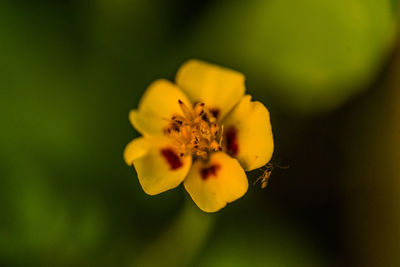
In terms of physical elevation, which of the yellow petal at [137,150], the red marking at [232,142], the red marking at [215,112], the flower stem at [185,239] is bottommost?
the flower stem at [185,239]

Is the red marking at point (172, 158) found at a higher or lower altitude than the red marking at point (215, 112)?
lower

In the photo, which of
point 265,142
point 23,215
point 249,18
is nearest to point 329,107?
point 249,18

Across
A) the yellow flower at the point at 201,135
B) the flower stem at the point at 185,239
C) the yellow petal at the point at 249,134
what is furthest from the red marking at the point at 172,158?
the flower stem at the point at 185,239

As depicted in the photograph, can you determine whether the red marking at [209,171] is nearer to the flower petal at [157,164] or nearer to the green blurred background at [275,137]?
the flower petal at [157,164]

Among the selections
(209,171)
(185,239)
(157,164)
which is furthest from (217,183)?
(185,239)

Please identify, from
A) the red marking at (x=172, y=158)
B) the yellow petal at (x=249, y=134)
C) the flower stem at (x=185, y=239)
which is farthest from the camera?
the flower stem at (x=185, y=239)

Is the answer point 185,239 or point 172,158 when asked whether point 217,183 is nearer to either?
point 172,158

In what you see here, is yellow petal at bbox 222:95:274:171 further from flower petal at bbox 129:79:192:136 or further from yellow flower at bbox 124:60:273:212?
flower petal at bbox 129:79:192:136
